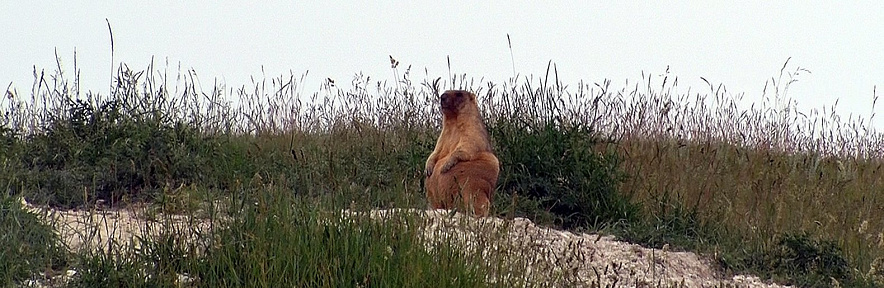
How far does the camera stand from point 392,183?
7652 mm

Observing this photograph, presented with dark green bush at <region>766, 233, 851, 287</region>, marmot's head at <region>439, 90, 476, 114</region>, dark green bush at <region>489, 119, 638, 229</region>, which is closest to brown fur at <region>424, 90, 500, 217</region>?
marmot's head at <region>439, 90, 476, 114</region>

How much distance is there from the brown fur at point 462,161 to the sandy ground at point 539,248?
2.16 feet

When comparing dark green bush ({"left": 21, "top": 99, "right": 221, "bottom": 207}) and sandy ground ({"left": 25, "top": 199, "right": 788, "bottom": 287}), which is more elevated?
dark green bush ({"left": 21, "top": 99, "right": 221, "bottom": 207})

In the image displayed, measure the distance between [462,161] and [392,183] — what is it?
653 mm

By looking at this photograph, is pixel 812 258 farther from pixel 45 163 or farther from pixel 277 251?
pixel 45 163

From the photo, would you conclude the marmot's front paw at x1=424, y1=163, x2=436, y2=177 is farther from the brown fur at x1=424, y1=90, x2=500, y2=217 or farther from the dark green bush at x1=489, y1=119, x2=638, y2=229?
the dark green bush at x1=489, y1=119, x2=638, y2=229

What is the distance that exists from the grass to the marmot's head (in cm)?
43

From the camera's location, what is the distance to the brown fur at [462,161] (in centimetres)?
698

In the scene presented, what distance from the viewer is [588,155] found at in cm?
764

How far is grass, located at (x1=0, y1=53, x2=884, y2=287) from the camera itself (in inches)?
189

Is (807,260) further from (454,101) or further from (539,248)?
(454,101)

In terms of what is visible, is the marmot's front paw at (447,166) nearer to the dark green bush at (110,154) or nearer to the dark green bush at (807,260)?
the dark green bush at (110,154)

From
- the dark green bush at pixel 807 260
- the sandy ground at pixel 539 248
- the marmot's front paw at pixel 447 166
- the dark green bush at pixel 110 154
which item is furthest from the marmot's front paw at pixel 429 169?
the dark green bush at pixel 807 260

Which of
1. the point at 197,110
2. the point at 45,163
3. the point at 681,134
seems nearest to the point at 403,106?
the point at 197,110
